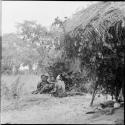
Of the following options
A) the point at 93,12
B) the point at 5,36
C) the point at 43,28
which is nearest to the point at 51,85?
the point at 93,12

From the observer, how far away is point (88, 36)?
23.3 feet

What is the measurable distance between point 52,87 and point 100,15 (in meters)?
6.66

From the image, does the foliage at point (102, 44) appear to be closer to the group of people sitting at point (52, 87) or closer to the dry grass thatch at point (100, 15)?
the dry grass thatch at point (100, 15)

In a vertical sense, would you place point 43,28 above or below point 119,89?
above

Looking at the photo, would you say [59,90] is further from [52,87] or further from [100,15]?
[100,15]

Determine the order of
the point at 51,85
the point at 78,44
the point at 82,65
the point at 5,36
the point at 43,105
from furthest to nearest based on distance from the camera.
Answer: the point at 5,36 → the point at 51,85 → the point at 43,105 → the point at 82,65 → the point at 78,44

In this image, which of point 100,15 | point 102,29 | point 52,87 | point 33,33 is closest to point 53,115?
point 102,29

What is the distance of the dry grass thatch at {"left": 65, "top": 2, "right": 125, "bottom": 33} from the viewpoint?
6.91 meters

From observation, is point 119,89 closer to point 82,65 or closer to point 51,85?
point 82,65

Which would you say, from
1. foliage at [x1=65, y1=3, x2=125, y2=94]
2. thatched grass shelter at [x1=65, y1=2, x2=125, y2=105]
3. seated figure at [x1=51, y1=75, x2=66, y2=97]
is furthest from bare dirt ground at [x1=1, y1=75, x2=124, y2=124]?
thatched grass shelter at [x1=65, y1=2, x2=125, y2=105]

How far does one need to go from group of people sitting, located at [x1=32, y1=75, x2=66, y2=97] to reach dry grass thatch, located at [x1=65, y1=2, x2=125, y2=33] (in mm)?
4370

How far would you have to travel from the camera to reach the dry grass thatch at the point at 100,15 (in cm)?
691

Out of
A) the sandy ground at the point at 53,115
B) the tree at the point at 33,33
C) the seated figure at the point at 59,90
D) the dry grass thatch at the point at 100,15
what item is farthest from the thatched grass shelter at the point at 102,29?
the tree at the point at 33,33

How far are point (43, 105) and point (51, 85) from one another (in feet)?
11.9
